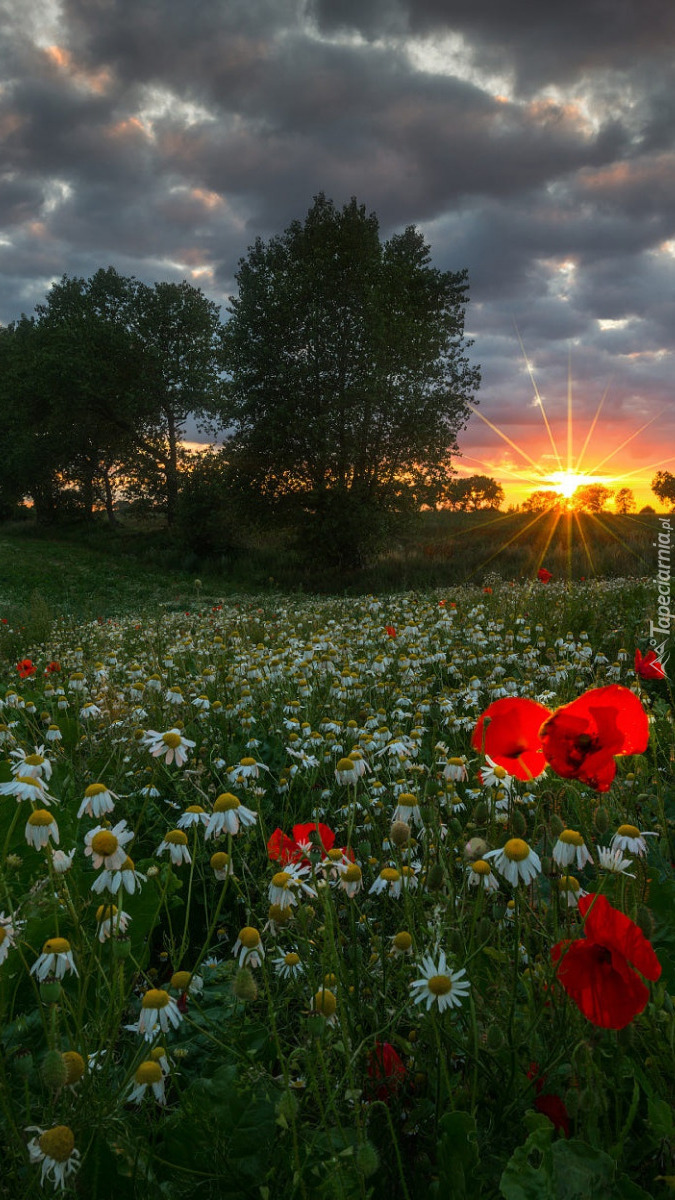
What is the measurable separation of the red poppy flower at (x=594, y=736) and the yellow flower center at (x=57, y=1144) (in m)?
1.13

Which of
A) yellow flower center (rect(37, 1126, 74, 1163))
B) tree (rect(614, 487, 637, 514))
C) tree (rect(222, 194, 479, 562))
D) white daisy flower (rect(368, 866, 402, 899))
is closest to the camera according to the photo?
yellow flower center (rect(37, 1126, 74, 1163))

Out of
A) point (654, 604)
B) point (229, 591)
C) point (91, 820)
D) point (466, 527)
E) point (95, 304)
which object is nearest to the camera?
point (91, 820)

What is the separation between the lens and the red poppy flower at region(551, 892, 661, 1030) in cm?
114

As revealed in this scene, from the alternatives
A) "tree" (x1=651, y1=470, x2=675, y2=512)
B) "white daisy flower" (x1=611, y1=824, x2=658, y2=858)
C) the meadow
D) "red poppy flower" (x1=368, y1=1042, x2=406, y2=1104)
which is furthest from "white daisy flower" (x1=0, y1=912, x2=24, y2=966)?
"tree" (x1=651, y1=470, x2=675, y2=512)

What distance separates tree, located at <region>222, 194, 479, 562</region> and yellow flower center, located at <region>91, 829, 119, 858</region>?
20526 mm

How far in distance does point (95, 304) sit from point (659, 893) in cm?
4503

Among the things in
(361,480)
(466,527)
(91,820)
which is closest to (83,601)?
(361,480)

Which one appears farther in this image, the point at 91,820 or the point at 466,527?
the point at 466,527

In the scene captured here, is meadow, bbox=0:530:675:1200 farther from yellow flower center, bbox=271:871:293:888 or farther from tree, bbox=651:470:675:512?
tree, bbox=651:470:675:512

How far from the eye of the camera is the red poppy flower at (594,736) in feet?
4.86

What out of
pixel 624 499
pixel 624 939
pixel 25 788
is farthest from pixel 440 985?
pixel 624 499

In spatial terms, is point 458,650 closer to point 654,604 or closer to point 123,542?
point 654,604

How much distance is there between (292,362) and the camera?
2273 cm

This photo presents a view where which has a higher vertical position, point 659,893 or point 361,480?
point 361,480
